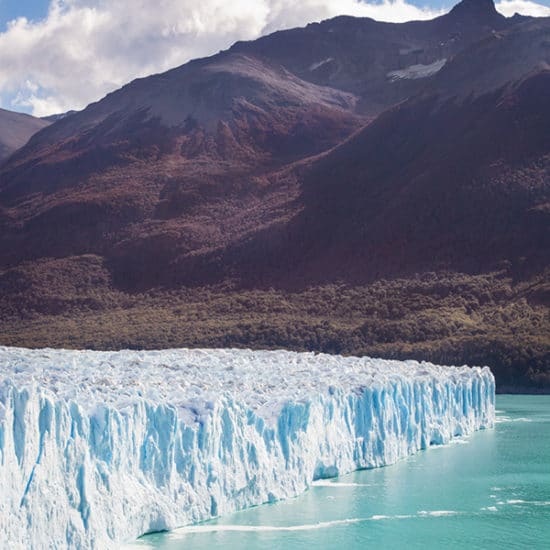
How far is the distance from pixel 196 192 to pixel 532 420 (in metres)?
56.3

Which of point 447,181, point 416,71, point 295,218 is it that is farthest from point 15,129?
point 447,181

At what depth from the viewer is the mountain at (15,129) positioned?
14412 cm

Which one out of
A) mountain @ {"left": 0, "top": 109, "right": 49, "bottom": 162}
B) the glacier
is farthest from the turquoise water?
mountain @ {"left": 0, "top": 109, "right": 49, "bottom": 162}

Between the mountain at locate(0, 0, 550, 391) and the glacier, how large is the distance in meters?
28.2

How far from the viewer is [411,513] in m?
18.4

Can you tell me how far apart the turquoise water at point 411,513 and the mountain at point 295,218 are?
2702 centimetres

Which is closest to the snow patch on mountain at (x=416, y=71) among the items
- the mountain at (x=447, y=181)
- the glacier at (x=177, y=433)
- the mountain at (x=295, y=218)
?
the mountain at (x=295, y=218)

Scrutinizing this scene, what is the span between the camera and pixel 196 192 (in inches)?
3442

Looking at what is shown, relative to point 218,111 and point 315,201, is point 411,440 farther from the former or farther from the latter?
point 218,111

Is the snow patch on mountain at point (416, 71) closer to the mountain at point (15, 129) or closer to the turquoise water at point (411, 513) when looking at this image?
the mountain at point (15, 129)

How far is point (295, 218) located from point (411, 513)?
59.5 m

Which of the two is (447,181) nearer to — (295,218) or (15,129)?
(295,218)

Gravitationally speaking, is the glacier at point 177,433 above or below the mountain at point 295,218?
below

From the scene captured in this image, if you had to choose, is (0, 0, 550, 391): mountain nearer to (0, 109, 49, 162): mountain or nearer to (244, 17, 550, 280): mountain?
(244, 17, 550, 280): mountain
